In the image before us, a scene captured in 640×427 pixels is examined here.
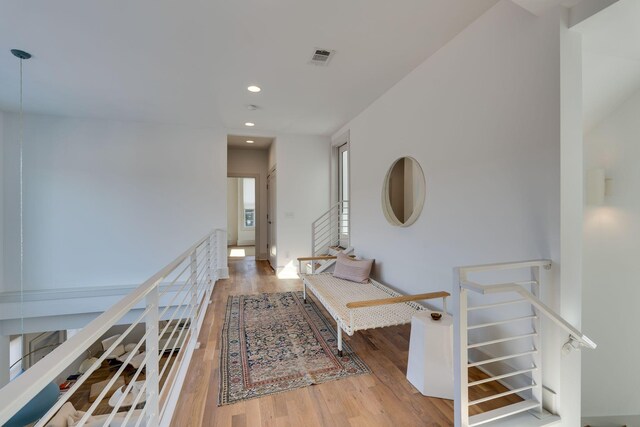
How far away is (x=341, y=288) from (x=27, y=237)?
4.75m

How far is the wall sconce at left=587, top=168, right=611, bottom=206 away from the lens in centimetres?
216

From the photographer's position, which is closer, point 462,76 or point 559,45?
point 559,45

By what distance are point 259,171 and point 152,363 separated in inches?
223

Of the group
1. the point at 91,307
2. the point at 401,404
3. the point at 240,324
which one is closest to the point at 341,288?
the point at 240,324

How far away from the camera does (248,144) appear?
6.21 m

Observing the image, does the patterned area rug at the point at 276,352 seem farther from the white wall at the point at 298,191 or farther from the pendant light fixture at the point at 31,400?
the white wall at the point at 298,191

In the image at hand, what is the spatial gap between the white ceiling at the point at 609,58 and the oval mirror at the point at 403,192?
50.9 inches

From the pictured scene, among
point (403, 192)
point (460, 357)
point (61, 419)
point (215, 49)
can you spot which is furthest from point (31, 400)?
point (403, 192)

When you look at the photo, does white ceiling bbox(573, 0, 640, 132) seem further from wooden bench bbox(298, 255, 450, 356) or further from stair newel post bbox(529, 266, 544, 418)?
wooden bench bbox(298, 255, 450, 356)

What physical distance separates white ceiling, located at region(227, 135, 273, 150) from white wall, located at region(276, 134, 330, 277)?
0.58 metres

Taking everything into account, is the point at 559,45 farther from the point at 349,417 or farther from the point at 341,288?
the point at 341,288

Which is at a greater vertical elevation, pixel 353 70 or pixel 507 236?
pixel 353 70

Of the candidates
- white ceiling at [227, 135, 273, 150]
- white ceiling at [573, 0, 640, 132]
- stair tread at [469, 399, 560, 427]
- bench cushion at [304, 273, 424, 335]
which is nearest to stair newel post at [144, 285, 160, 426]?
bench cushion at [304, 273, 424, 335]

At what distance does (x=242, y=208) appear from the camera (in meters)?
9.46
